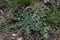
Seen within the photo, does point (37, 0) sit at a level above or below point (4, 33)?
above

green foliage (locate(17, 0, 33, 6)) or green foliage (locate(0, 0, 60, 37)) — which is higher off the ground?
green foliage (locate(17, 0, 33, 6))

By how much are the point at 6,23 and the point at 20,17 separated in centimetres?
29

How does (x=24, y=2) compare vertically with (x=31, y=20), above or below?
above

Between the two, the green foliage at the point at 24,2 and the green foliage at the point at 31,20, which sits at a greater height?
the green foliage at the point at 24,2

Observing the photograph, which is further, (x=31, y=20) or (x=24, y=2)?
(x=24, y=2)

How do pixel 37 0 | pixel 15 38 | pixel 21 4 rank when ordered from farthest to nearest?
pixel 37 0, pixel 21 4, pixel 15 38

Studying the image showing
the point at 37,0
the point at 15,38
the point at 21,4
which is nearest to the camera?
the point at 15,38

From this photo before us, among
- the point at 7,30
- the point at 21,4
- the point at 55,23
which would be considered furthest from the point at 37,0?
the point at 7,30

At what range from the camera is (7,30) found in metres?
3.40

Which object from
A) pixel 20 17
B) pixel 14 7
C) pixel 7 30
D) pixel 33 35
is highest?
pixel 14 7

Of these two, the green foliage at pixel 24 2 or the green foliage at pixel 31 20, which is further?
the green foliage at pixel 24 2

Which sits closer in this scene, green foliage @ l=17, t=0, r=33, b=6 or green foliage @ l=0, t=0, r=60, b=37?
green foliage @ l=0, t=0, r=60, b=37

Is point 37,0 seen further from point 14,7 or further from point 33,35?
point 33,35

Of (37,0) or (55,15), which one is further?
(37,0)
